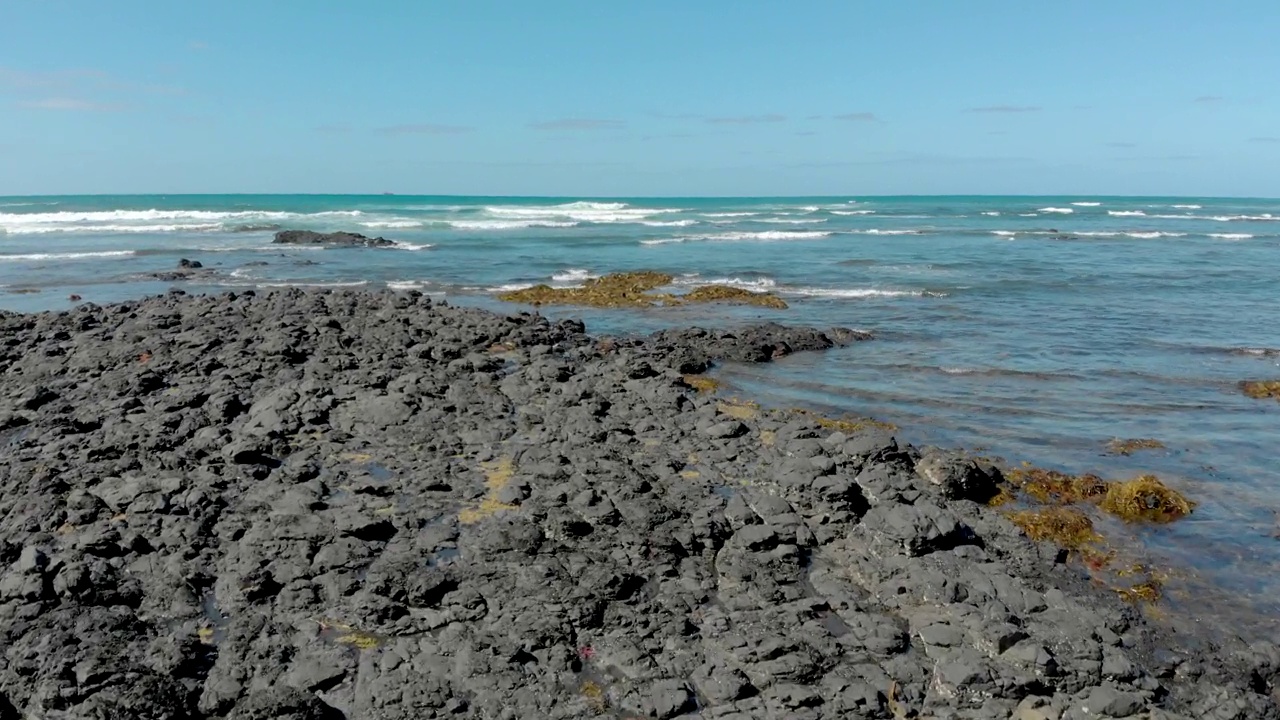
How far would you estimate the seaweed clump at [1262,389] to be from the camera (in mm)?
16234

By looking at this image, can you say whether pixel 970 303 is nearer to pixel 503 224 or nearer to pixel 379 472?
pixel 379 472

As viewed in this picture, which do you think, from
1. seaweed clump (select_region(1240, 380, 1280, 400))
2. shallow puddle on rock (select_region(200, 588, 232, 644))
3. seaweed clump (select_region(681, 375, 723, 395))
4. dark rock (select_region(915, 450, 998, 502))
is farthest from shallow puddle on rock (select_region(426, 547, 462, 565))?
seaweed clump (select_region(1240, 380, 1280, 400))

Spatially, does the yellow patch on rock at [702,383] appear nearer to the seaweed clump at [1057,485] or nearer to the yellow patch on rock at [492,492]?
the yellow patch on rock at [492,492]

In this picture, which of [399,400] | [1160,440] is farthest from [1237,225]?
[399,400]

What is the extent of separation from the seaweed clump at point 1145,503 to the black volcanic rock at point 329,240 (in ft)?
145

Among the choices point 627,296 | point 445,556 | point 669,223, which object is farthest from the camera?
point 669,223

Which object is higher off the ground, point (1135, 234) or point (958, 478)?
point (1135, 234)

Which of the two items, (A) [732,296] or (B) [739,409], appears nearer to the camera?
(B) [739,409]

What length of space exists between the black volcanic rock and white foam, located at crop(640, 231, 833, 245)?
15.3m

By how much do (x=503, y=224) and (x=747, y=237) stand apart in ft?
78.1

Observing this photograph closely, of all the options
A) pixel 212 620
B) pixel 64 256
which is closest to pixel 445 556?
pixel 212 620

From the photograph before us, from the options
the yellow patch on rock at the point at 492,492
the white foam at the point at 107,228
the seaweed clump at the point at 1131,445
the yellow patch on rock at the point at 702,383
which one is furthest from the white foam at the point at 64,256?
the seaweed clump at the point at 1131,445

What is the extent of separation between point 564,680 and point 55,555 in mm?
5379

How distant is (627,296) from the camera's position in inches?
1119
